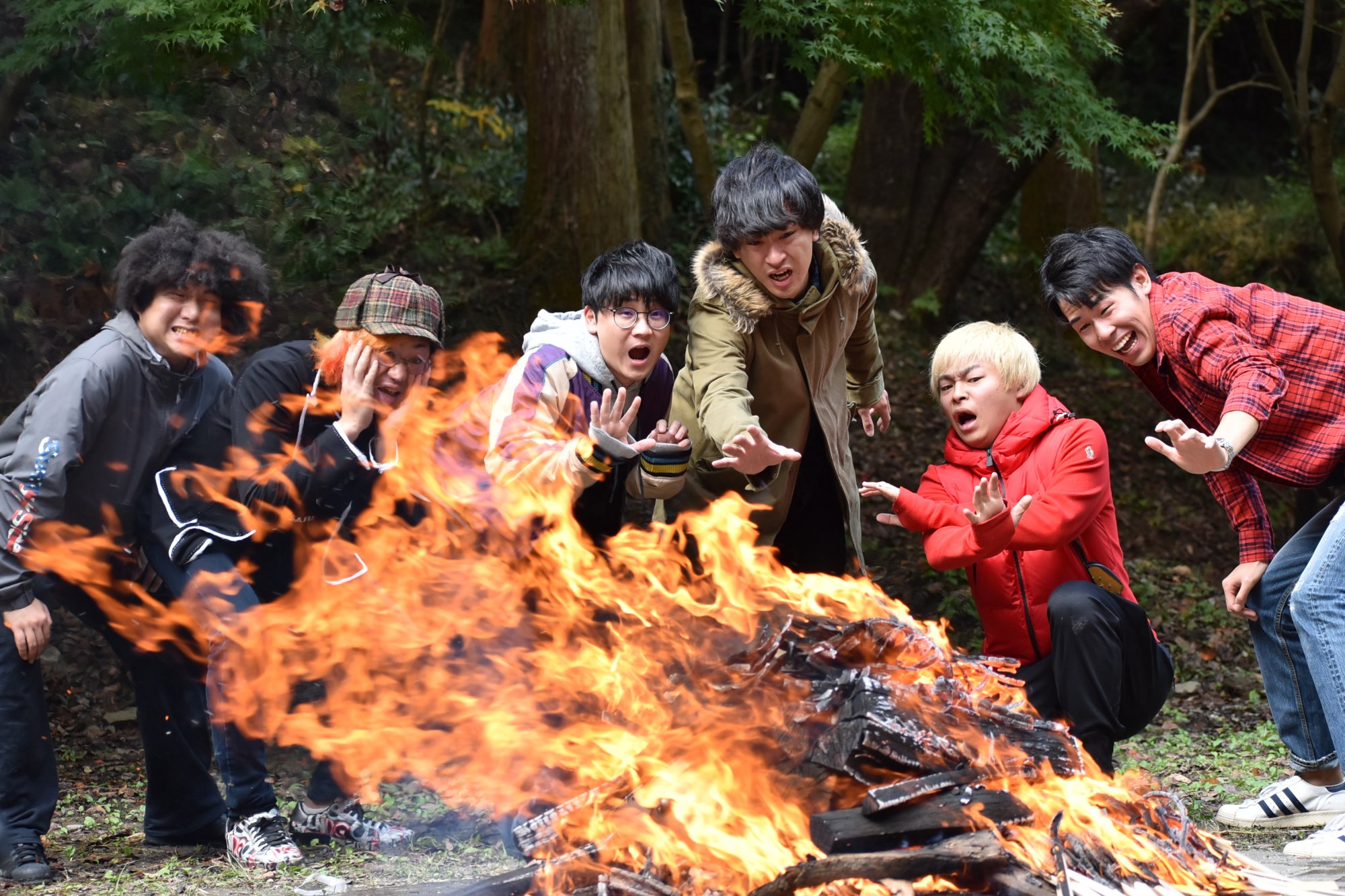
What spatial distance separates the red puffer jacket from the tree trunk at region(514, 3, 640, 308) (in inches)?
156

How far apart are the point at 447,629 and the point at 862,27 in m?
3.83

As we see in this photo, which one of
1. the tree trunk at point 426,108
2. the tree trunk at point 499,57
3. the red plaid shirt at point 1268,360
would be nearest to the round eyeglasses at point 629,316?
the red plaid shirt at point 1268,360

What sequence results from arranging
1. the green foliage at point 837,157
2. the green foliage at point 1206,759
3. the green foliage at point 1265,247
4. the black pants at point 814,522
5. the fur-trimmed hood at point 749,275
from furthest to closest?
the green foliage at point 1265,247 < the green foliage at point 837,157 < the green foliage at point 1206,759 < the black pants at point 814,522 < the fur-trimmed hood at point 749,275

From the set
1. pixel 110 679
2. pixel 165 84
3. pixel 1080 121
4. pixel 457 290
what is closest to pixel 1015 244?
pixel 1080 121

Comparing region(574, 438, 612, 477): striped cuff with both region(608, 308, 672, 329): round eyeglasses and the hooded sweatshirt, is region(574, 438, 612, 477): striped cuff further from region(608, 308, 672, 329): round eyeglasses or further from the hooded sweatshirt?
region(608, 308, 672, 329): round eyeglasses

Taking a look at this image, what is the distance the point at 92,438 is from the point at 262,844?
1.62 m

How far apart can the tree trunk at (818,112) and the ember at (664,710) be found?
412 centimetres

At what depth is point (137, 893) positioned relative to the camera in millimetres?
4035

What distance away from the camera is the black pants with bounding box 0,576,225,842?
4289 mm

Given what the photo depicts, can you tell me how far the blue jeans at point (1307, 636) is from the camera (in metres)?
4.08

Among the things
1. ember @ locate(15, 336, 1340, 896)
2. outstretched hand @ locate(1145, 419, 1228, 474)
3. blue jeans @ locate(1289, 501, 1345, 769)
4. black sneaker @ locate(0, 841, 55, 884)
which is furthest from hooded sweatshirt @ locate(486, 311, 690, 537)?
blue jeans @ locate(1289, 501, 1345, 769)

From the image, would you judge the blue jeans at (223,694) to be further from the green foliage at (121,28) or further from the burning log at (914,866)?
the green foliage at (121,28)

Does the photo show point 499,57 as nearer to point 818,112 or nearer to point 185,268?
point 818,112

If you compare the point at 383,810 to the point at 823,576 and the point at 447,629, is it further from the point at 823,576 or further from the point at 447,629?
the point at 823,576
